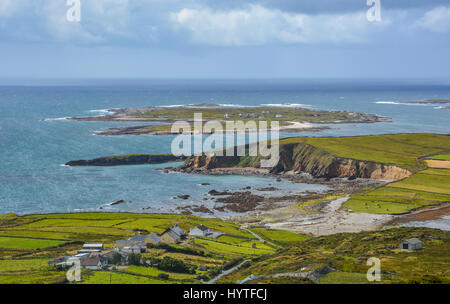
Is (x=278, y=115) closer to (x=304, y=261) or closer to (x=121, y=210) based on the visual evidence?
(x=121, y=210)

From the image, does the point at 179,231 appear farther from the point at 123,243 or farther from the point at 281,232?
the point at 281,232

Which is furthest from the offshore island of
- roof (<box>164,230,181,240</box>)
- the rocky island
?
the rocky island

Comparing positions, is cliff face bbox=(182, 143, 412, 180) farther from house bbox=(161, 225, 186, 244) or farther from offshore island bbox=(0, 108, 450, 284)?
house bbox=(161, 225, 186, 244)

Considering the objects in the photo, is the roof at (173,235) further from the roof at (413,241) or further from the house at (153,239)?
the roof at (413,241)
